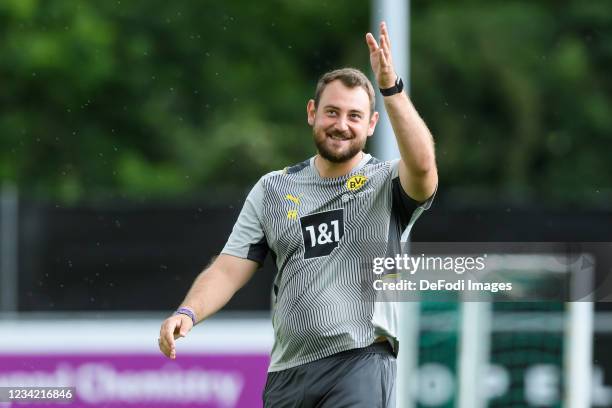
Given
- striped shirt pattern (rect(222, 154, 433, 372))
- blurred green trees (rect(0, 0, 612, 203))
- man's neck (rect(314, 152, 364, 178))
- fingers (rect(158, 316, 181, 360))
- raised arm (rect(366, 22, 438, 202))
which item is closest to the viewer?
raised arm (rect(366, 22, 438, 202))

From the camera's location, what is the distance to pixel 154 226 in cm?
1337

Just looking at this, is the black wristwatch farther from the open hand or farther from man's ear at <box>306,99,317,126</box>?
man's ear at <box>306,99,317,126</box>

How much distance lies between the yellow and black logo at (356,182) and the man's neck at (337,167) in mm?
37

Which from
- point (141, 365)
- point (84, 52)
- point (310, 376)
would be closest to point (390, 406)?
point (310, 376)

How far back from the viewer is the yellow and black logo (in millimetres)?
4719

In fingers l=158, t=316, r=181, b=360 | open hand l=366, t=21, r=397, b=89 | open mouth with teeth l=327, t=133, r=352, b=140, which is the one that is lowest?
fingers l=158, t=316, r=181, b=360

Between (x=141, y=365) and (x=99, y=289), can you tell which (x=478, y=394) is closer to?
(x=141, y=365)

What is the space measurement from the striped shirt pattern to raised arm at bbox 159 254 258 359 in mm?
176

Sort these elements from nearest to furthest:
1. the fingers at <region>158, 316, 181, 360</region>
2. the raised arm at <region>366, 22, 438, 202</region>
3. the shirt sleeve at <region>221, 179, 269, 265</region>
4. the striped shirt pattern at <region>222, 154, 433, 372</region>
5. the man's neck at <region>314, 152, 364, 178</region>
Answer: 1. the raised arm at <region>366, 22, 438, 202</region>
2. the fingers at <region>158, 316, 181, 360</region>
3. the striped shirt pattern at <region>222, 154, 433, 372</region>
4. the man's neck at <region>314, 152, 364, 178</region>
5. the shirt sleeve at <region>221, 179, 269, 265</region>

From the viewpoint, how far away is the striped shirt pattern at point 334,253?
4.62 meters

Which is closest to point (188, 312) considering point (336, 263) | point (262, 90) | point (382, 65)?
point (336, 263)

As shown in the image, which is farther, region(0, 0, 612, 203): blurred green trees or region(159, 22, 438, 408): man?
region(0, 0, 612, 203): blurred green trees

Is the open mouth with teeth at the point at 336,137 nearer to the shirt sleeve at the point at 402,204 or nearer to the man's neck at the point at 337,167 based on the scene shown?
the man's neck at the point at 337,167

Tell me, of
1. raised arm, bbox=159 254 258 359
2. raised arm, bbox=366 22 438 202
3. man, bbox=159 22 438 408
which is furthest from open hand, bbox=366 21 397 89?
raised arm, bbox=159 254 258 359
